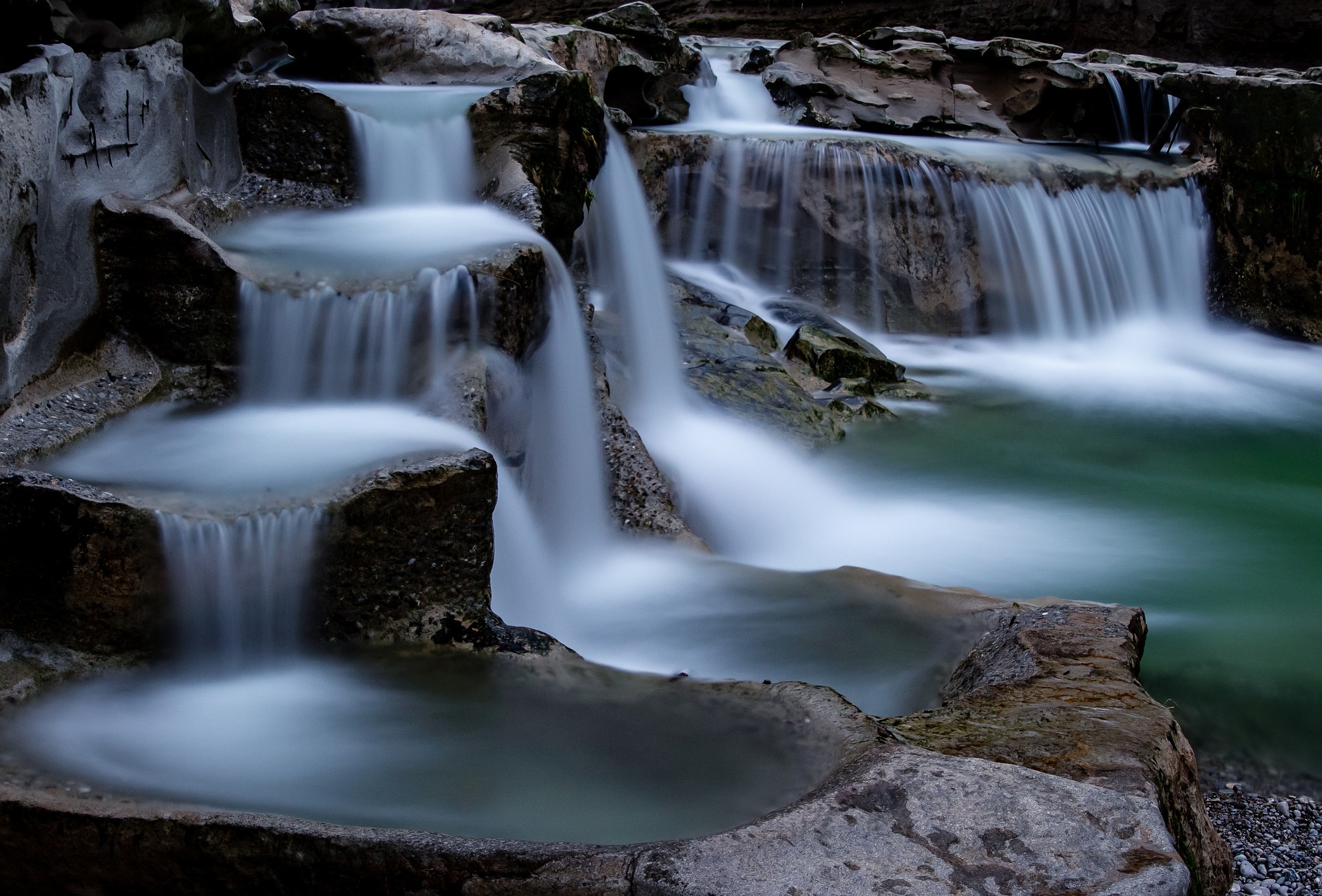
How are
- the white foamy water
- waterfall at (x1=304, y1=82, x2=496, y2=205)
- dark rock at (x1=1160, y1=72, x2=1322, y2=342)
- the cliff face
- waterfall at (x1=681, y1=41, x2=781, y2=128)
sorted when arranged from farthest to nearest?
the cliff face
waterfall at (x1=681, y1=41, x2=781, y2=128)
dark rock at (x1=1160, y1=72, x2=1322, y2=342)
waterfall at (x1=304, y1=82, x2=496, y2=205)
the white foamy water

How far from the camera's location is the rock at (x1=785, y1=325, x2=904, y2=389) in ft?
26.3

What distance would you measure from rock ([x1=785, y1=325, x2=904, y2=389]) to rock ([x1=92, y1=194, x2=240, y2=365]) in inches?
170

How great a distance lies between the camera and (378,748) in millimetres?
3080

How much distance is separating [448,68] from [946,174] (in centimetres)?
452

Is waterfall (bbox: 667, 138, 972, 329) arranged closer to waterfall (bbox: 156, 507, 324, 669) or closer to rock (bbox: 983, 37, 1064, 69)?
rock (bbox: 983, 37, 1064, 69)

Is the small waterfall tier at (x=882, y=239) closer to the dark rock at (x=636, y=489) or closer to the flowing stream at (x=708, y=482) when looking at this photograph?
the flowing stream at (x=708, y=482)

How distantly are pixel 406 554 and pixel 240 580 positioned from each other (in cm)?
48

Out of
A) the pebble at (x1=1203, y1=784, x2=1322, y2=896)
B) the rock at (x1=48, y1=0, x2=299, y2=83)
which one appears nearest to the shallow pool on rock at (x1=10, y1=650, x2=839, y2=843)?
the pebble at (x1=1203, y1=784, x2=1322, y2=896)

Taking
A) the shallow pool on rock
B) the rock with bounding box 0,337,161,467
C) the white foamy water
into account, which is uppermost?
the rock with bounding box 0,337,161,467

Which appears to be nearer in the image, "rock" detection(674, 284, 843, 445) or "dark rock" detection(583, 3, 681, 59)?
"rock" detection(674, 284, 843, 445)

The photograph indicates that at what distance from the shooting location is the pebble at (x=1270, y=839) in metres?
3.13

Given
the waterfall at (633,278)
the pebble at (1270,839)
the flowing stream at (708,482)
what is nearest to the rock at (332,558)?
the flowing stream at (708,482)

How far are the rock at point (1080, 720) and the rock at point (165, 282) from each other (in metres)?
3.14

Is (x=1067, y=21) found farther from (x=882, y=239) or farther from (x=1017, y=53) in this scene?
(x=882, y=239)
